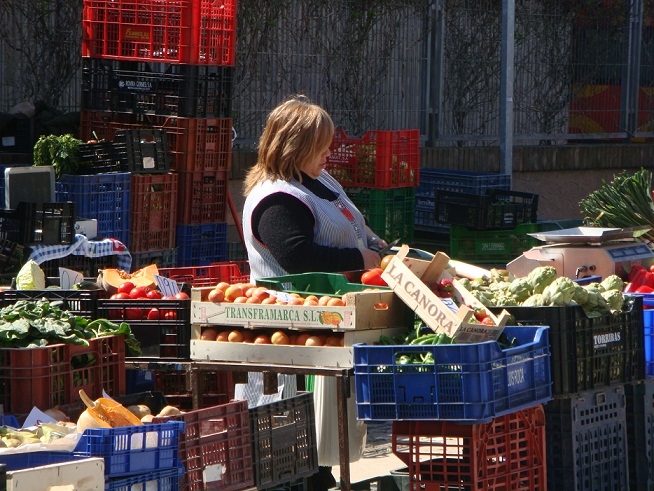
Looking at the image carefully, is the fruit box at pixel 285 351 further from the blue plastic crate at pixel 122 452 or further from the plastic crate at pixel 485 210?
the plastic crate at pixel 485 210

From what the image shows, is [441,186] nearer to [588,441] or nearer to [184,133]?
[184,133]

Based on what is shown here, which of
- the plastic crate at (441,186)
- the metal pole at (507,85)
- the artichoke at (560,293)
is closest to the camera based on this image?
the artichoke at (560,293)

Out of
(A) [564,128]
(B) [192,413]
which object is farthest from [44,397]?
(A) [564,128]

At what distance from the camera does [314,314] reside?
5.10 metres

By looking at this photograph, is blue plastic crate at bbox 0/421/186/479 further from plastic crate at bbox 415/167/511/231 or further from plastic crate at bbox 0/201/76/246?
plastic crate at bbox 415/167/511/231

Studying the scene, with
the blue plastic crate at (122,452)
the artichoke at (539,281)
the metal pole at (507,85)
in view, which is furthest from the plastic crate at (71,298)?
the metal pole at (507,85)

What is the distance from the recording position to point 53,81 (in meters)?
10.9

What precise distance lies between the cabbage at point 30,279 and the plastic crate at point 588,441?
2752 mm

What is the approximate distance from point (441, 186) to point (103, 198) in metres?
3.64

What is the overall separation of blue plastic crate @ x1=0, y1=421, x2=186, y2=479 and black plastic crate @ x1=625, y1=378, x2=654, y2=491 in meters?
2.39

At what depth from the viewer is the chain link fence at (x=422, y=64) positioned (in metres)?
10.9

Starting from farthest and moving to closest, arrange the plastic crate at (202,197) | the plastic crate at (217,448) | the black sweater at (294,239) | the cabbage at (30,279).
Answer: the plastic crate at (202,197) < the cabbage at (30,279) < the black sweater at (294,239) < the plastic crate at (217,448)

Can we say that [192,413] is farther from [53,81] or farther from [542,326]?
[53,81]

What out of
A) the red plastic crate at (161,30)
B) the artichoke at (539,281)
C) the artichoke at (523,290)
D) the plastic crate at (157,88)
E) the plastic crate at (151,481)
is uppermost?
the red plastic crate at (161,30)
